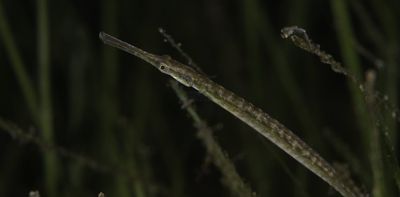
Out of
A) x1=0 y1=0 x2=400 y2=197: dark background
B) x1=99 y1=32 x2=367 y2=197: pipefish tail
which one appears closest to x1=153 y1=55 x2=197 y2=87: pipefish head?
x1=99 y1=32 x2=367 y2=197: pipefish tail

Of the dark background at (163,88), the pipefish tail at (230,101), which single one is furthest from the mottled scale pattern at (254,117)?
the dark background at (163,88)

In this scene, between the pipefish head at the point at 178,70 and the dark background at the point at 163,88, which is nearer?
the pipefish head at the point at 178,70

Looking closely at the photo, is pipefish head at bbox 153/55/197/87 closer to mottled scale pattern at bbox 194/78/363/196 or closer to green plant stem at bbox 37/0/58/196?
mottled scale pattern at bbox 194/78/363/196

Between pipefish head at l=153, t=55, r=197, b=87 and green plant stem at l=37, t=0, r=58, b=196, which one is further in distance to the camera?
green plant stem at l=37, t=0, r=58, b=196

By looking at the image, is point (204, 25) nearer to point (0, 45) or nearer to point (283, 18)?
point (283, 18)

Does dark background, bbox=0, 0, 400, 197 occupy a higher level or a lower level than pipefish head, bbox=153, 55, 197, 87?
higher

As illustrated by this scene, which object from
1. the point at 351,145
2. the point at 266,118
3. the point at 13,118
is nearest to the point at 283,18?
the point at 351,145

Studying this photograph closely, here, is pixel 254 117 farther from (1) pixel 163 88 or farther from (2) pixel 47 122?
(1) pixel 163 88

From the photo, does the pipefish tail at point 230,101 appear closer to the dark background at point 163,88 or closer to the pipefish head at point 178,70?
the pipefish head at point 178,70
